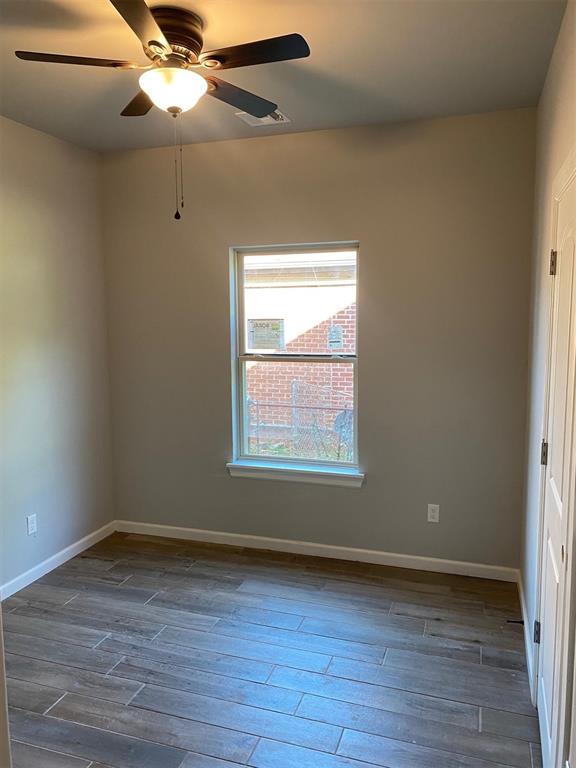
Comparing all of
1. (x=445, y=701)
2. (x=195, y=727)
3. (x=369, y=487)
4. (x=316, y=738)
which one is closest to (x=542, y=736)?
(x=445, y=701)

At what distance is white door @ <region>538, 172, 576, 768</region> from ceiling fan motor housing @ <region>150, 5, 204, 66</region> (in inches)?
58.0

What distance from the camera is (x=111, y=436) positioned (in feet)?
13.3

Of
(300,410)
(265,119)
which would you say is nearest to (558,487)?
(300,410)

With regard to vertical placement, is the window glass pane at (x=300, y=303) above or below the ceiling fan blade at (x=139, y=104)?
below

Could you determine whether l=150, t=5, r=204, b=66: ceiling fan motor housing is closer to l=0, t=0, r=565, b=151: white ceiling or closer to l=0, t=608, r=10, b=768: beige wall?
l=0, t=0, r=565, b=151: white ceiling

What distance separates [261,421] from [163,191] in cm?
169

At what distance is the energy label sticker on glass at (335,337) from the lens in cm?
354

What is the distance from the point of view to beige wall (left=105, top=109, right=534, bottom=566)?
314 cm

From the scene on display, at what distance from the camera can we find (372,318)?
11.1ft

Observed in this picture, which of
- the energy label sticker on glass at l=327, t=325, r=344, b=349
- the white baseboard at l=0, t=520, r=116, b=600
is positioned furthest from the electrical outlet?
the energy label sticker on glass at l=327, t=325, r=344, b=349

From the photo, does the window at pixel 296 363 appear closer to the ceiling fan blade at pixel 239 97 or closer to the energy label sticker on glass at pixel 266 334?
the energy label sticker on glass at pixel 266 334

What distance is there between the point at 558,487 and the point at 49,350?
293 cm

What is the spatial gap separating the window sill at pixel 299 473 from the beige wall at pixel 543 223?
3.45 ft

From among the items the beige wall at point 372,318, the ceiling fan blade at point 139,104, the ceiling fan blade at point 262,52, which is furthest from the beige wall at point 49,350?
the ceiling fan blade at point 262,52
